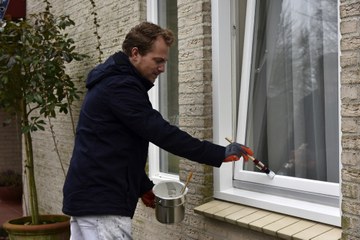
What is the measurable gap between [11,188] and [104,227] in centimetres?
876

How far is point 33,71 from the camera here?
6168 mm

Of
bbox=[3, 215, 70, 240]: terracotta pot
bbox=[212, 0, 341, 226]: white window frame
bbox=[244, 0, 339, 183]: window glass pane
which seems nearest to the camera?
bbox=[244, 0, 339, 183]: window glass pane

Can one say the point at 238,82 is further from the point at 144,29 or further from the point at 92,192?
the point at 92,192

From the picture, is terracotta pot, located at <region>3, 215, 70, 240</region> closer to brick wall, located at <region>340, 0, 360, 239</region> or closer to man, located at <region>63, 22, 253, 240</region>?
man, located at <region>63, 22, 253, 240</region>

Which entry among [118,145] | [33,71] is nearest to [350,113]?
[118,145]

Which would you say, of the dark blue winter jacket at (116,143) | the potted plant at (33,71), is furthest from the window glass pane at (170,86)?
the dark blue winter jacket at (116,143)

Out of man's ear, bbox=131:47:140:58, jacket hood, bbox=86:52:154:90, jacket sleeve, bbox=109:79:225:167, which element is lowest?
jacket sleeve, bbox=109:79:225:167

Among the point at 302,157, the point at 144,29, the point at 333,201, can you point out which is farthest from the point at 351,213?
the point at 144,29

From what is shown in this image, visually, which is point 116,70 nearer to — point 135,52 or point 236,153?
point 135,52

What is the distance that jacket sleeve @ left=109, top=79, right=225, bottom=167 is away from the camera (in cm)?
324

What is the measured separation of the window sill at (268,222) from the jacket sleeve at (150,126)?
60 centimetres

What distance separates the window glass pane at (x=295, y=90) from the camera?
3586 mm

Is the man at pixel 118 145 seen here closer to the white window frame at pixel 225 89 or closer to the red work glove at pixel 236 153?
the red work glove at pixel 236 153

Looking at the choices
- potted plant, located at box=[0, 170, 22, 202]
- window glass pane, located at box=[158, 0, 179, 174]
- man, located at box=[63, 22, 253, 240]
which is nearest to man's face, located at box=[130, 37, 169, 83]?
man, located at box=[63, 22, 253, 240]
